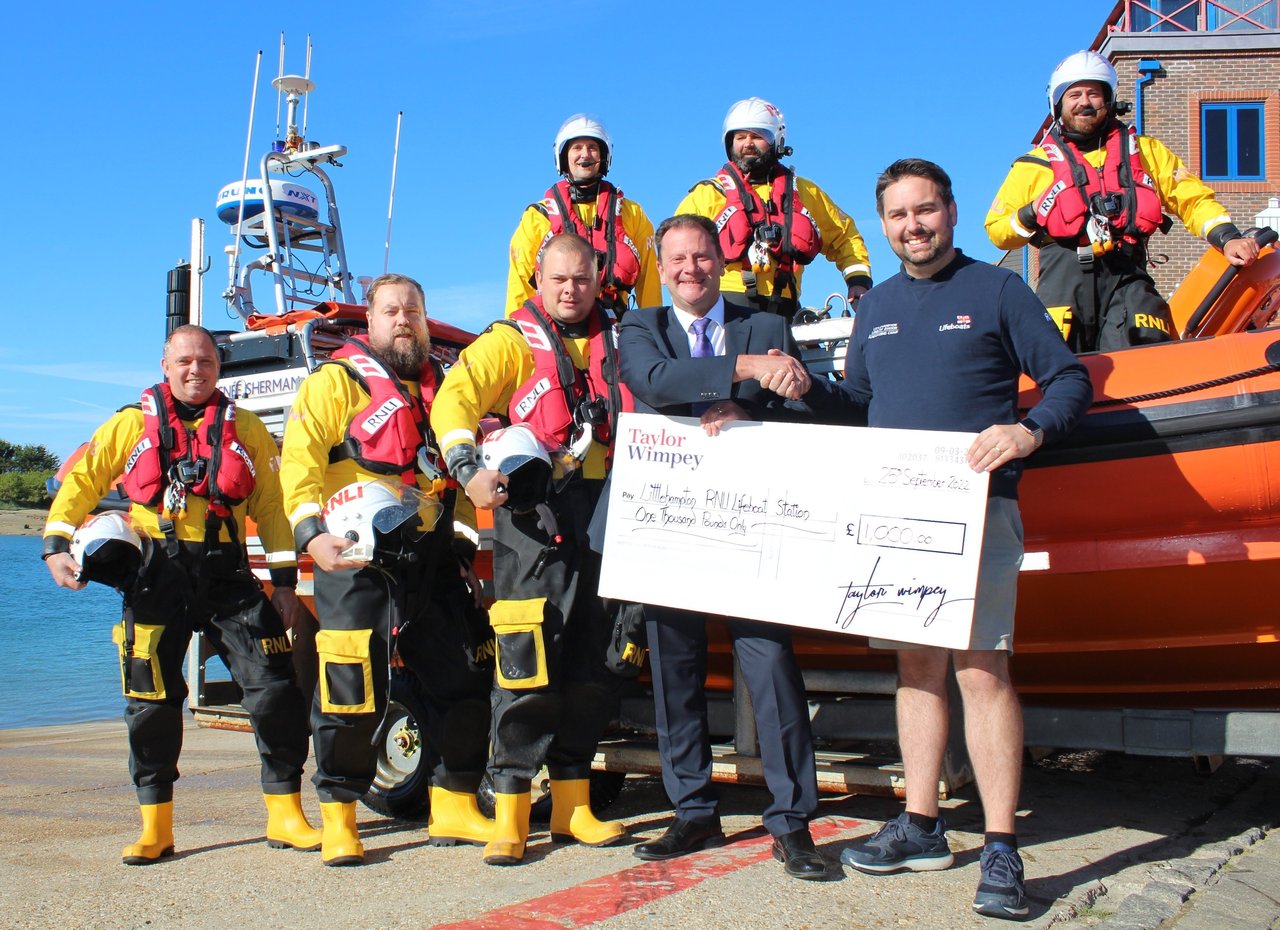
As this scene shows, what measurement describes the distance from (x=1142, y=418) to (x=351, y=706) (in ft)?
8.37

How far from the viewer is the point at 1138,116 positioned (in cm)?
2009

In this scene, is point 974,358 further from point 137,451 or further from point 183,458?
point 137,451

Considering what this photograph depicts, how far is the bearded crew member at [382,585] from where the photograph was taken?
3.66m

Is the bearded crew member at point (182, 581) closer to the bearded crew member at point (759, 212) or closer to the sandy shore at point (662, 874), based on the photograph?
the sandy shore at point (662, 874)

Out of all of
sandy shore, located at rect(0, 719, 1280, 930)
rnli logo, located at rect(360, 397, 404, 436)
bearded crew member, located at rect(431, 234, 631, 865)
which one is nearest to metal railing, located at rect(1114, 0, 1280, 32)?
sandy shore, located at rect(0, 719, 1280, 930)

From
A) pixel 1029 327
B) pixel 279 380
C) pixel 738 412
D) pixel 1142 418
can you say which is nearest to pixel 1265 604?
pixel 1142 418

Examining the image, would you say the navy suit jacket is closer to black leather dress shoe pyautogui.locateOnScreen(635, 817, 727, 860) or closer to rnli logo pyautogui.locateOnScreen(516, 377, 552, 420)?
rnli logo pyautogui.locateOnScreen(516, 377, 552, 420)

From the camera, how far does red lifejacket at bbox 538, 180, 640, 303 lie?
4.96 m

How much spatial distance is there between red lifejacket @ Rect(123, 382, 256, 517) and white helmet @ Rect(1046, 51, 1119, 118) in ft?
10.8

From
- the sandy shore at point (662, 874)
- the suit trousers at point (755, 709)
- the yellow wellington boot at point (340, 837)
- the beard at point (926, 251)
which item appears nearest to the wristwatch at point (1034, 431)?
the beard at point (926, 251)

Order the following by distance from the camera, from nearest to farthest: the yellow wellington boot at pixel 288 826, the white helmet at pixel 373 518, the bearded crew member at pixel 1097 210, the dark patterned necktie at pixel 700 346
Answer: the dark patterned necktie at pixel 700 346
the white helmet at pixel 373 518
the yellow wellington boot at pixel 288 826
the bearded crew member at pixel 1097 210

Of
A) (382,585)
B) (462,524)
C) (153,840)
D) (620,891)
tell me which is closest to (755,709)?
(620,891)

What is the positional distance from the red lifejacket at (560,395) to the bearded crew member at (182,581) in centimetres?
114

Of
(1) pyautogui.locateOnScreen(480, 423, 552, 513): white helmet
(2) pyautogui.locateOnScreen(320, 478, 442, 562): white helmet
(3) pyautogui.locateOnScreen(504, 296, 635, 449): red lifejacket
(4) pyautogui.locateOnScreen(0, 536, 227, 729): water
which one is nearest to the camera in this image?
(1) pyautogui.locateOnScreen(480, 423, 552, 513): white helmet
